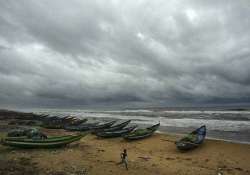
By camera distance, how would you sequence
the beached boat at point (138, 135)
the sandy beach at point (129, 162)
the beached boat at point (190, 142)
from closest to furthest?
the sandy beach at point (129, 162) → the beached boat at point (190, 142) → the beached boat at point (138, 135)

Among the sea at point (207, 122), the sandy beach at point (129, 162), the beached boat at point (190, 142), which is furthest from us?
the sea at point (207, 122)

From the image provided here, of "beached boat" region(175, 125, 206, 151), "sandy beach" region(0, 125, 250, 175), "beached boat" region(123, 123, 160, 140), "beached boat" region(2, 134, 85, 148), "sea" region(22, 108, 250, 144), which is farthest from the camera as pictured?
"sea" region(22, 108, 250, 144)

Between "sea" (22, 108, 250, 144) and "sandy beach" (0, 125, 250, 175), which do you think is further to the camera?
"sea" (22, 108, 250, 144)

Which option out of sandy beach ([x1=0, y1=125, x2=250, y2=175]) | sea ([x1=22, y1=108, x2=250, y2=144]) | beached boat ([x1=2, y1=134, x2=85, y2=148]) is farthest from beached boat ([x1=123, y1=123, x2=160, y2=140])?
beached boat ([x1=2, y1=134, x2=85, y2=148])

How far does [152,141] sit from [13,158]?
14.3 m

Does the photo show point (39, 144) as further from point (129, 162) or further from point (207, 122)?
point (207, 122)

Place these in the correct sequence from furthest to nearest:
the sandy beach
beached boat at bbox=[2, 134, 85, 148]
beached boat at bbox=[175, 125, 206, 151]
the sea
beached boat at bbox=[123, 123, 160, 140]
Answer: the sea < beached boat at bbox=[123, 123, 160, 140] < beached boat at bbox=[175, 125, 206, 151] < beached boat at bbox=[2, 134, 85, 148] < the sandy beach

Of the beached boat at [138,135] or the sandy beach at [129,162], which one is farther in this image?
the beached boat at [138,135]

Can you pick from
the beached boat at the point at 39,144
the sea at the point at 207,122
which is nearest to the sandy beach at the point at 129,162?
the beached boat at the point at 39,144

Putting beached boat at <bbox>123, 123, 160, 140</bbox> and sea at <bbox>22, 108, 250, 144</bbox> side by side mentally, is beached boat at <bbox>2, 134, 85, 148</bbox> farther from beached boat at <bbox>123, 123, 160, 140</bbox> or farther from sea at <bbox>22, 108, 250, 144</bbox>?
sea at <bbox>22, 108, 250, 144</bbox>

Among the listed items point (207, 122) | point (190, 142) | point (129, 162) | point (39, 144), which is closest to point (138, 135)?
point (190, 142)

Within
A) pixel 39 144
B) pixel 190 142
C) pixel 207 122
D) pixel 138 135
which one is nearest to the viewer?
pixel 39 144

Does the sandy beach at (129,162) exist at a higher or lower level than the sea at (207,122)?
lower

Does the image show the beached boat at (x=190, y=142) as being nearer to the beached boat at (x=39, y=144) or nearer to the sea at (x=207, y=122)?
the sea at (x=207, y=122)
